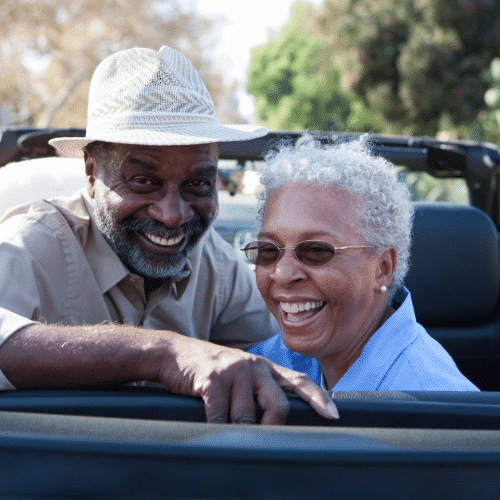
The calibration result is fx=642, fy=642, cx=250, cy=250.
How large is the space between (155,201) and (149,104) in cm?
33

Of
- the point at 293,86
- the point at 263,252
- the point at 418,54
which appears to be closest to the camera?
the point at 263,252

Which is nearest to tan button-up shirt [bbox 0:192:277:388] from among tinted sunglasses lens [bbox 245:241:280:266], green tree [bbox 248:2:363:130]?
tinted sunglasses lens [bbox 245:241:280:266]

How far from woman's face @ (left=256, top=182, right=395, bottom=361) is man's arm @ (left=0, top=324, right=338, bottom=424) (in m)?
0.62

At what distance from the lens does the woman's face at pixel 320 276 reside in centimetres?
179

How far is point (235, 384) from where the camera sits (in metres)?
1.11

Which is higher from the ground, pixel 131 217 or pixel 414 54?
pixel 414 54

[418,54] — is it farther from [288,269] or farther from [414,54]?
[288,269]

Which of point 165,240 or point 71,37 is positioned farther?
point 71,37

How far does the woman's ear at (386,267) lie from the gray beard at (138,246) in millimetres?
725

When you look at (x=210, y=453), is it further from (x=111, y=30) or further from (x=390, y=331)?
(x=111, y=30)

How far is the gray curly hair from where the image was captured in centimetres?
182

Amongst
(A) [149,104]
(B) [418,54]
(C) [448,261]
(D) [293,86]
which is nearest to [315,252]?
(A) [149,104]

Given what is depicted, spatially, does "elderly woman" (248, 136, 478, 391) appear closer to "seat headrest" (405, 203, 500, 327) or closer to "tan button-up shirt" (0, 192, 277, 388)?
"tan button-up shirt" (0, 192, 277, 388)

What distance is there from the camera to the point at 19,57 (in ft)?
63.6
